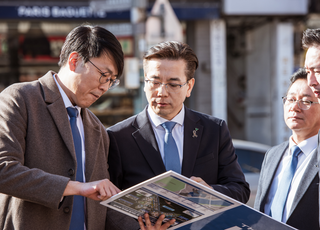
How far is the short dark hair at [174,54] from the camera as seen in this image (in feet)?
7.77

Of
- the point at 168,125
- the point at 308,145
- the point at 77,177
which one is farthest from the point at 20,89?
the point at 308,145

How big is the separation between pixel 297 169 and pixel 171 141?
35.4 inches

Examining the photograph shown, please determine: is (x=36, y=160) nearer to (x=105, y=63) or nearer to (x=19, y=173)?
(x=19, y=173)

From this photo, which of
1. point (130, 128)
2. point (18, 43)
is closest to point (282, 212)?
point (130, 128)

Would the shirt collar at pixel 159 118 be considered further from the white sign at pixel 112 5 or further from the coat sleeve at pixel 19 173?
the white sign at pixel 112 5

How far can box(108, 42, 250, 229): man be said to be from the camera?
232 centimetres

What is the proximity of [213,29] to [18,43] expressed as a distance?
4920mm

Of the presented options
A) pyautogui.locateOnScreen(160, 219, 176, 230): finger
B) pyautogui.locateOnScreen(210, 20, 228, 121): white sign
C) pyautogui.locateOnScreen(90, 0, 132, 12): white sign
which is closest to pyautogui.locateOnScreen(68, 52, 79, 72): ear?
pyautogui.locateOnScreen(160, 219, 176, 230): finger

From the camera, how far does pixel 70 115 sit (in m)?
2.11

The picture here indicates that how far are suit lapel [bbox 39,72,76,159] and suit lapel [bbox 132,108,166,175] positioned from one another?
1.77 feet

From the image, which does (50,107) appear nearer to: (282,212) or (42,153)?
(42,153)

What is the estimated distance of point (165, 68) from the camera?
236cm

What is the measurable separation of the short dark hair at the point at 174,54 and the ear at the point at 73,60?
0.53 metres

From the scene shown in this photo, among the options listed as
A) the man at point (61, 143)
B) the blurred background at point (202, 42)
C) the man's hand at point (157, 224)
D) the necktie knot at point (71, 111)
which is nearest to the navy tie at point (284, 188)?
the man's hand at point (157, 224)
